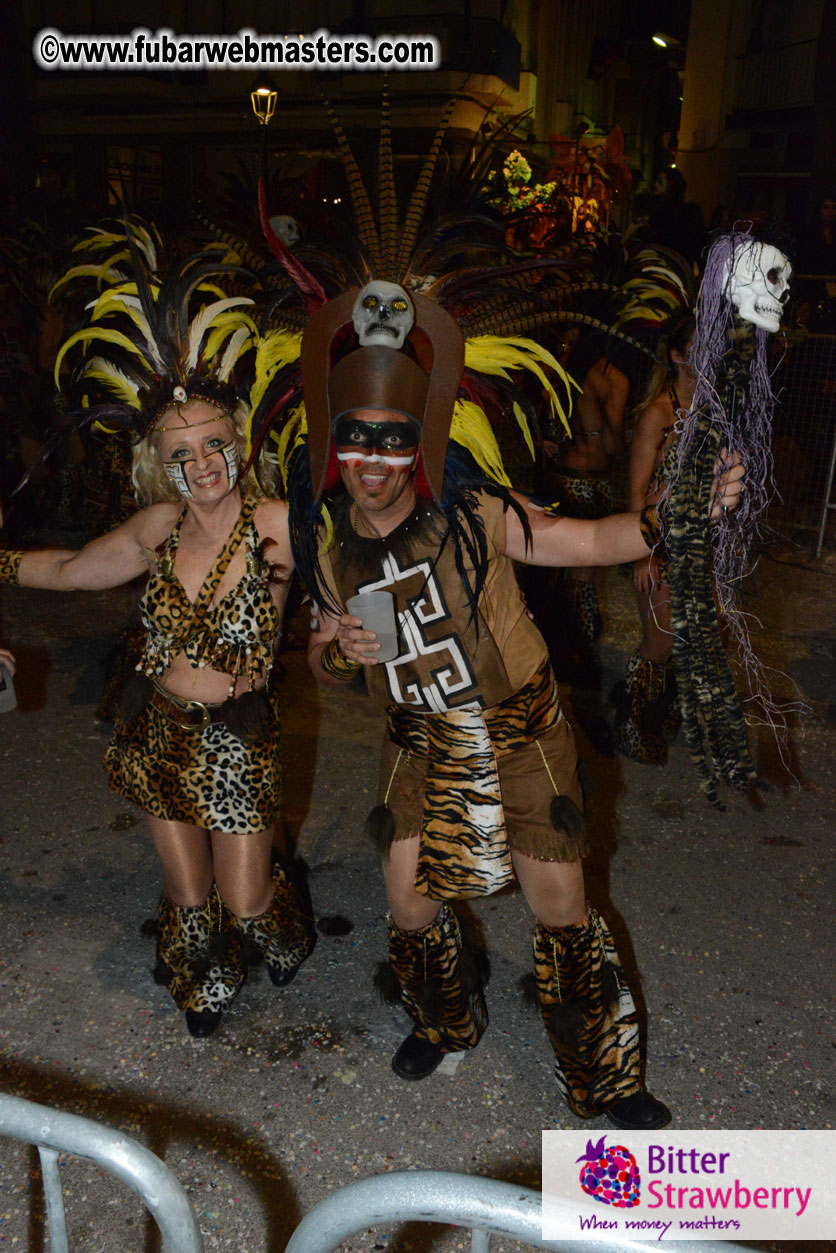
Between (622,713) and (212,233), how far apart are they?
303 centimetres

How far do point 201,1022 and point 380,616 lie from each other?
1.61 metres

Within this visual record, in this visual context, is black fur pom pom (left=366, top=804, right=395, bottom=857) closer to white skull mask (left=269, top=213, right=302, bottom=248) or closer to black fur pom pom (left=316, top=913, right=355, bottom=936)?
black fur pom pom (left=316, top=913, right=355, bottom=936)

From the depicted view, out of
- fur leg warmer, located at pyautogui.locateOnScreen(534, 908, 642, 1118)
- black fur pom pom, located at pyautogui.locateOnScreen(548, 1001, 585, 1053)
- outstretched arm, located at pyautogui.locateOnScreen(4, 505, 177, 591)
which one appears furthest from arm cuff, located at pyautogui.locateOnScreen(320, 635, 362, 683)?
black fur pom pom, located at pyautogui.locateOnScreen(548, 1001, 585, 1053)

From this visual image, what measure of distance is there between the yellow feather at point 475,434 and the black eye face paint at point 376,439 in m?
0.18

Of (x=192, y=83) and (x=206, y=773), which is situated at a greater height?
(x=192, y=83)

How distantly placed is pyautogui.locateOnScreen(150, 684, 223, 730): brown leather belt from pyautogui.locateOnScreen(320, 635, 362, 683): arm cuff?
45 cm

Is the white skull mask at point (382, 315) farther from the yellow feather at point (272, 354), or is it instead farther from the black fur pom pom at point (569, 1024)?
the black fur pom pom at point (569, 1024)

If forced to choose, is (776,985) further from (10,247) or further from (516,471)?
(10,247)

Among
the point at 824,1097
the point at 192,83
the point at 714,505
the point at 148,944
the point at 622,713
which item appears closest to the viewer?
the point at 714,505

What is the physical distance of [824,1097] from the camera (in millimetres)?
2949

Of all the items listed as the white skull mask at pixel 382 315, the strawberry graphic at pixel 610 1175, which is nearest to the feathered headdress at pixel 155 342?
the white skull mask at pixel 382 315

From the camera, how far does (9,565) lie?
124 inches

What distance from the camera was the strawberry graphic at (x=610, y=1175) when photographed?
103 inches

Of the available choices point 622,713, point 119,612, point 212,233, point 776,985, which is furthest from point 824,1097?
point 119,612
